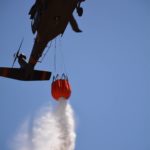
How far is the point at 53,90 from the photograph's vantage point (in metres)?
19.7

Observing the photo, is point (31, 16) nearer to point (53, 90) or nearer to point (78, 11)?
point (78, 11)

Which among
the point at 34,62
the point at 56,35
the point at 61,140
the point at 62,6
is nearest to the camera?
the point at 62,6

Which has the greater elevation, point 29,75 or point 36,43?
point 36,43

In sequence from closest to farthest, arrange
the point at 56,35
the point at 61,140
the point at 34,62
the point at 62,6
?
the point at 62,6
the point at 56,35
the point at 34,62
the point at 61,140

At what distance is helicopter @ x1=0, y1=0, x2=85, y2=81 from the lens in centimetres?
1884

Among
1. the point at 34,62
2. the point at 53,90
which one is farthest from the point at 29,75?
the point at 53,90

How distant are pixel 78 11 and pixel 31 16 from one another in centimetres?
257

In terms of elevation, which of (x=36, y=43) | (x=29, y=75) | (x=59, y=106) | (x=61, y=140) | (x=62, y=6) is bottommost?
(x=61, y=140)

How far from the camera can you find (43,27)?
64.4 feet

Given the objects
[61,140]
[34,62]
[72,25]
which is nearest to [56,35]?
[72,25]

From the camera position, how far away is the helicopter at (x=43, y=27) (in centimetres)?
1884

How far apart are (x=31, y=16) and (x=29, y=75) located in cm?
364

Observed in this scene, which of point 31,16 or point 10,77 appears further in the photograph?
point 10,77

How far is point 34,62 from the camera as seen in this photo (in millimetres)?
21656
